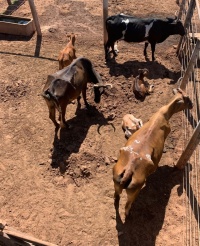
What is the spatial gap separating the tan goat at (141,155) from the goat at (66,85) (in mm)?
2187

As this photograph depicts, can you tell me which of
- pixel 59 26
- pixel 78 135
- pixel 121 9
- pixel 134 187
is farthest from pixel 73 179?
pixel 121 9

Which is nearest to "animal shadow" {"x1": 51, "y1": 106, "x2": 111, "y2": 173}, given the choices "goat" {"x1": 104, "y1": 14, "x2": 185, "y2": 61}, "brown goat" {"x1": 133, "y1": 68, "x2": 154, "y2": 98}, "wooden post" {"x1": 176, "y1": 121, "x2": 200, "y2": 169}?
"brown goat" {"x1": 133, "y1": 68, "x2": 154, "y2": 98}

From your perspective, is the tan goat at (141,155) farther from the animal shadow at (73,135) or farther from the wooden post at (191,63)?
the animal shadow at (73,135)

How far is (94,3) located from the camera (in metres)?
13.0

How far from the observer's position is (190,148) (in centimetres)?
619

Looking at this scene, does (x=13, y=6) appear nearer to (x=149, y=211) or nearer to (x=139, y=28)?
(x=139, y=28)

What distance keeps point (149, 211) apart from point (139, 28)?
614 cm

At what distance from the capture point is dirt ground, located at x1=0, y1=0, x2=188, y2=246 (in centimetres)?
600

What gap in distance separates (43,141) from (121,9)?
7928mm

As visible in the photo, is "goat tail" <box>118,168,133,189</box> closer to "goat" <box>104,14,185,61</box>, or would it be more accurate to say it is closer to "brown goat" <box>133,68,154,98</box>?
"brown goat" <box>133,68,154,98</box>

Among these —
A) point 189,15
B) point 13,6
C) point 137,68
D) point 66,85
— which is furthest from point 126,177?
point 13,6

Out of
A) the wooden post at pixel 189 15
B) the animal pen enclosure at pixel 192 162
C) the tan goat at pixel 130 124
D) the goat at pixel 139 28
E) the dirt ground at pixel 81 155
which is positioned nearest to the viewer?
the animal pen enclosure at pixel 192 162

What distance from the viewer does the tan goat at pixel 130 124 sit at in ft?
24.0

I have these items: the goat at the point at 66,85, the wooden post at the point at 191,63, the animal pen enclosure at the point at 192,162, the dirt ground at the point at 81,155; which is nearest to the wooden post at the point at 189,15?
the animal pen enclosure at the point at 192,162
